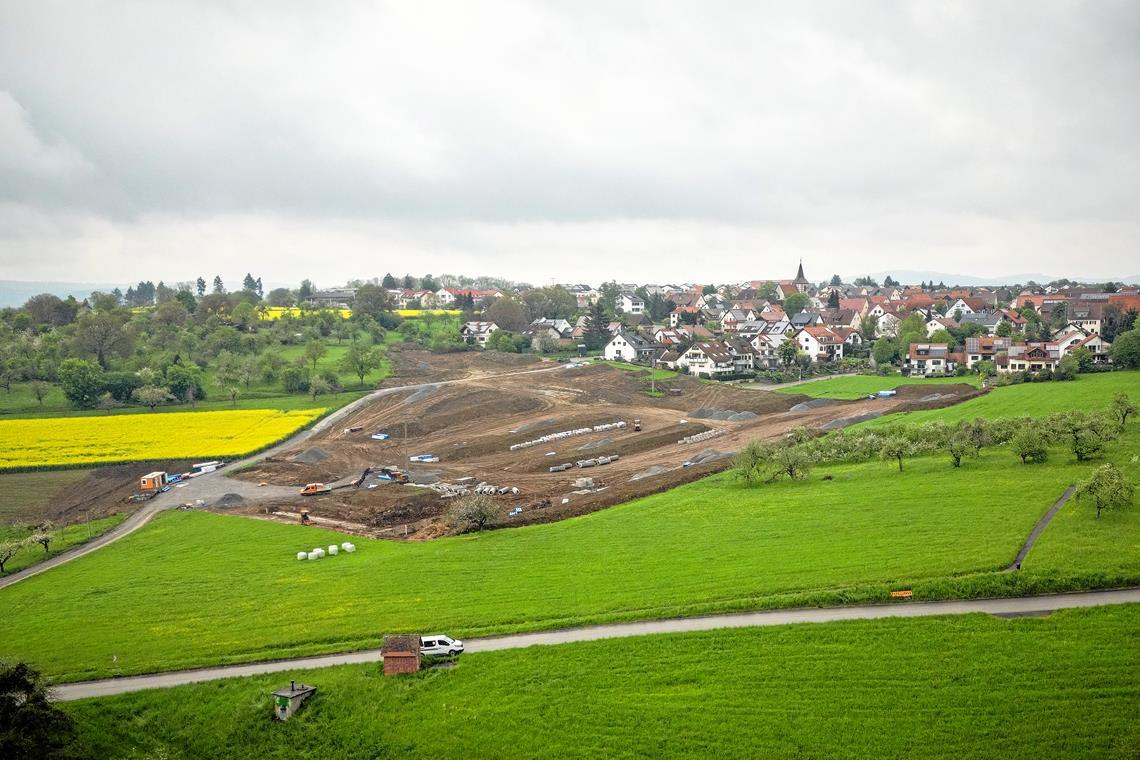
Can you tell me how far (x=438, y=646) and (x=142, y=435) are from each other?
5389 cm

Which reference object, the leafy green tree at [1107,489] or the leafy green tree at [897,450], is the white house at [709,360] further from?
the leafy green tree at [1107,489]

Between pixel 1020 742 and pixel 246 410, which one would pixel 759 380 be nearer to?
pixel 246 410

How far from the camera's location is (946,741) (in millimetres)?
17516

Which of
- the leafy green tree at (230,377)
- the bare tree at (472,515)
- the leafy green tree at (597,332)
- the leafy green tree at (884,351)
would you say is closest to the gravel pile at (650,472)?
the bare tree at (472,515)

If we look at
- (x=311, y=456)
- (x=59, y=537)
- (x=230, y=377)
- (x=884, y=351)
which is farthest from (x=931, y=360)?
(x=59, y=537)

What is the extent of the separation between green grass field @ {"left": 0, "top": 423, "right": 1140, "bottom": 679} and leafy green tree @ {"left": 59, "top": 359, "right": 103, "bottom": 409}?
42730 millimetres

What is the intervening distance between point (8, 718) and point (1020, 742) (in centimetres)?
2439

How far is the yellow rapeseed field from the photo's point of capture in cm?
5844

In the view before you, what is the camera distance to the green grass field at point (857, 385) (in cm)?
7500

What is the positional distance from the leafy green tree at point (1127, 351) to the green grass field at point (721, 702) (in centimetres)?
6090

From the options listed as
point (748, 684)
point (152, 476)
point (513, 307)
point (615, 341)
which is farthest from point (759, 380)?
point (748, 684)

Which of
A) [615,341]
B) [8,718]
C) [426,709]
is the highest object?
[615,341]

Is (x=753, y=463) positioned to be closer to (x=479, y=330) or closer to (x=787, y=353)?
(x=787, y=353)

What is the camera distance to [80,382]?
7312cm
